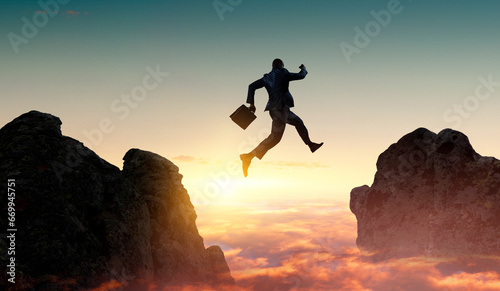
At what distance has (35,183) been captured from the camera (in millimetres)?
10586

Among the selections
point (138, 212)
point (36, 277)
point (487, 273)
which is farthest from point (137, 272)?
point (487, 273)

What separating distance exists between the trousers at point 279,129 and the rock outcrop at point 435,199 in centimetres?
2004

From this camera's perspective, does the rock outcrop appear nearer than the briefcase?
No

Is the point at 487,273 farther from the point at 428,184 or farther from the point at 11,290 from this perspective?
the point at 11,290

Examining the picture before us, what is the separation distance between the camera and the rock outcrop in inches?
987

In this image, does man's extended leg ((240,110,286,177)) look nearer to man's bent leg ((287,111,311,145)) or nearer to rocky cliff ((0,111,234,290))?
man's bent leg ((287,111,311,145))

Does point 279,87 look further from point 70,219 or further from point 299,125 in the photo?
point 70,219

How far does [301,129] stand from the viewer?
11.4 meters

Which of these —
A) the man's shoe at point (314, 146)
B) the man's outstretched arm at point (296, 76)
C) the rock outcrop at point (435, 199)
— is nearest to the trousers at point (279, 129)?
the man's shoe at point (314, 146)

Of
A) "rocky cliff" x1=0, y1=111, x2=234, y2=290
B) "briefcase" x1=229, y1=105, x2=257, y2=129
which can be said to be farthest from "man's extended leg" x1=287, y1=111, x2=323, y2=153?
"rocky cliff" x1=0, y1=111, x2=234, y2=290

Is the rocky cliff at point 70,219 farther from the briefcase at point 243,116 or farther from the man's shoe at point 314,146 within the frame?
the man's shoe at point 314,146

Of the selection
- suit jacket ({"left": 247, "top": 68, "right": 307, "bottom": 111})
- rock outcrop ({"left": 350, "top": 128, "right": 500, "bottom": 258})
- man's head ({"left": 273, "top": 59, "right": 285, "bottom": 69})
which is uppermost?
man's head ({"left": 273, "top": 59, "right": 285, "bottom": 69})

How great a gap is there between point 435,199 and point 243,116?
22401 mm

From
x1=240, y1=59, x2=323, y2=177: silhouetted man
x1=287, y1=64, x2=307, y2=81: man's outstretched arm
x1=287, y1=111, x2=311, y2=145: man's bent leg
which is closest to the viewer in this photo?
x1=287, y1=64, x2=307, y2=81: man's outstretched arm
